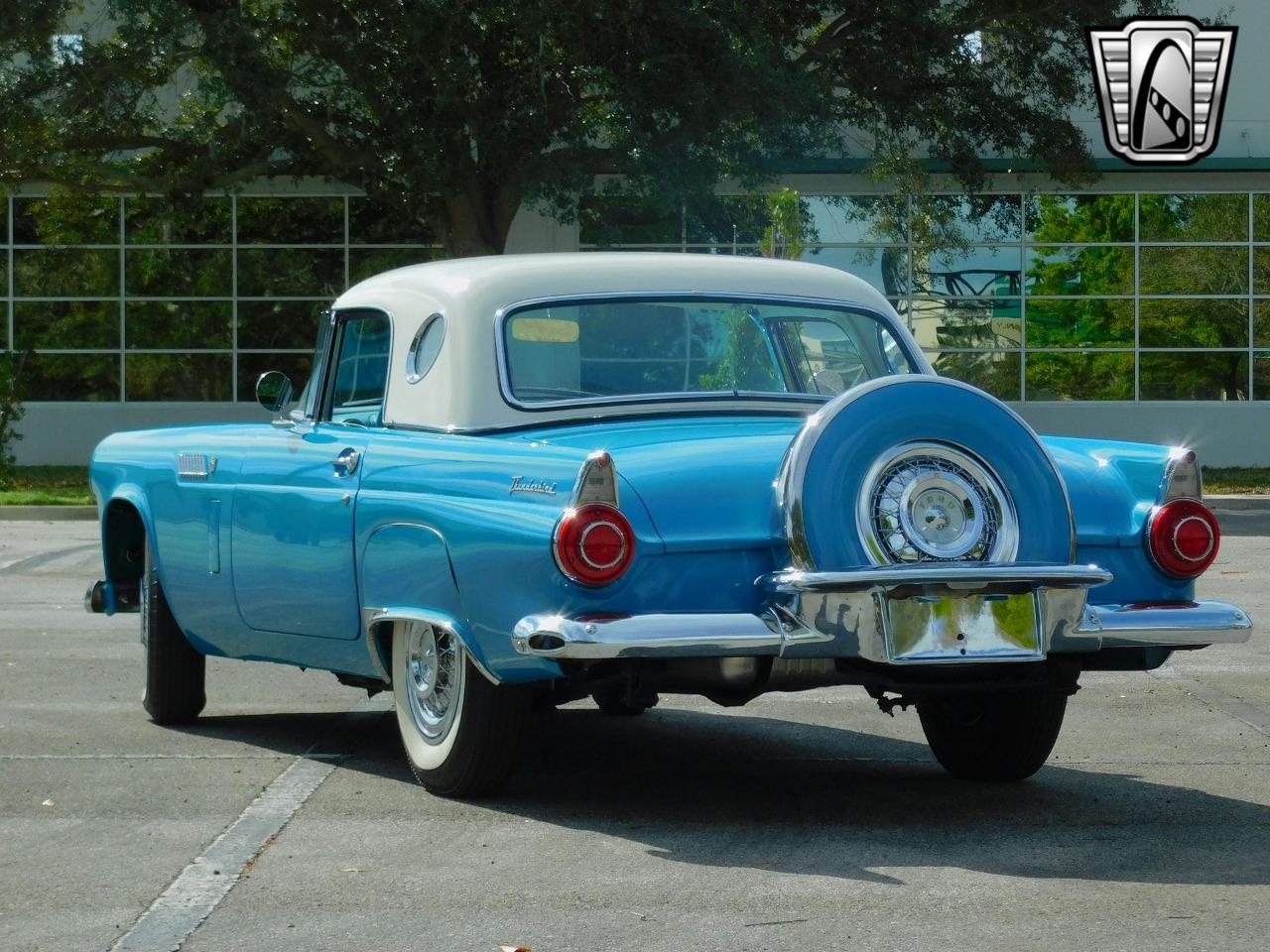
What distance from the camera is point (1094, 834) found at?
6.00 metres

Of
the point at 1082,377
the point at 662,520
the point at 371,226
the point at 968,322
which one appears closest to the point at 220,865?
the point at 662,520

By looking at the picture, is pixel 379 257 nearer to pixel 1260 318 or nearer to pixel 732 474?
pixel 1260 318

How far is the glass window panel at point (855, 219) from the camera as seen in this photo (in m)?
32.1

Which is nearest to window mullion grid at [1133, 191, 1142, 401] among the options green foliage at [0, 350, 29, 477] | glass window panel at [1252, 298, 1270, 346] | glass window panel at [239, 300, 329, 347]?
glass window panel at [1252, 298, 1270, 346]

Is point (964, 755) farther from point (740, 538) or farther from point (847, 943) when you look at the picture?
point (847, 943)

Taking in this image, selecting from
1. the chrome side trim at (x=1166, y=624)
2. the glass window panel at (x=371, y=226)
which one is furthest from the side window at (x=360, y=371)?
the glass window panel at (x=371, y=226)

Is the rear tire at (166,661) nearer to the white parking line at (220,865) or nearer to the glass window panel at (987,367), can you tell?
the white parking line at (220,865)

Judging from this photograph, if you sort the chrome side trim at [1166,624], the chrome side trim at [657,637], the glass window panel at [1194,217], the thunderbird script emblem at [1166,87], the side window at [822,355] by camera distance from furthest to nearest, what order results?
the glass window panel at [1194,217]
the thunderbird script emblem at [1166,87]
the side window at [822,355]
the chrome side trim at [1166,624]
the chrome side trim at [657,637]

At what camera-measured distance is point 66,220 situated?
3209 cm

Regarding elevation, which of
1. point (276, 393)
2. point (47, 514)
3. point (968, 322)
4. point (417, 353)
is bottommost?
point (47, 514)

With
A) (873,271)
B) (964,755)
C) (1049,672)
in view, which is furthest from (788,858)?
(873,271)

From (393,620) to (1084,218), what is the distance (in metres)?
27.8

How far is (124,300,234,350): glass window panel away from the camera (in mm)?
33406

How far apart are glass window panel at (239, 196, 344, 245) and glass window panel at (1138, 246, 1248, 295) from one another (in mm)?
12708
